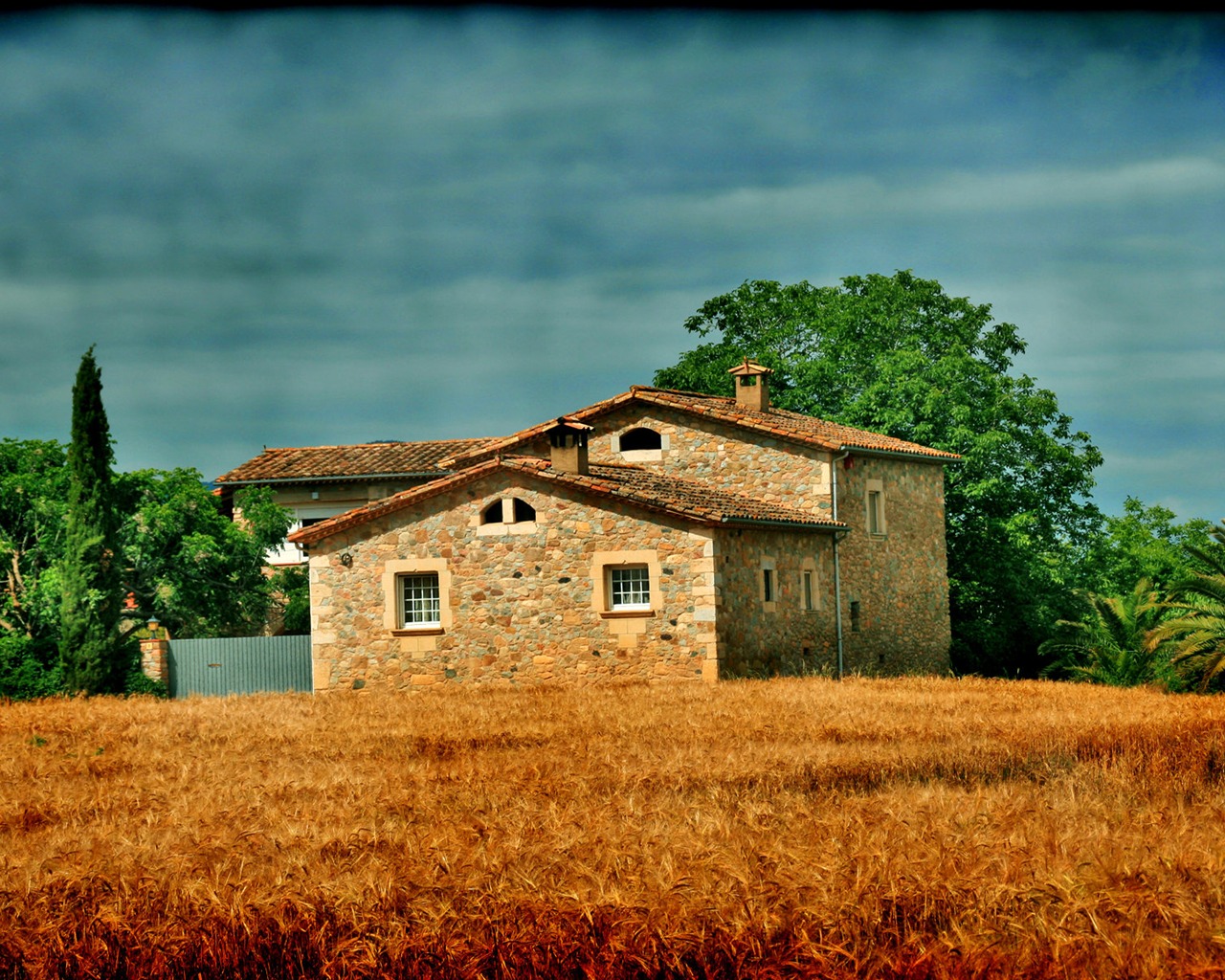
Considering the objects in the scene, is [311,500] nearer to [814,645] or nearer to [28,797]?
[814,645]

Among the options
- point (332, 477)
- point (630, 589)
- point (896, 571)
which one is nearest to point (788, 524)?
point (630, 589)

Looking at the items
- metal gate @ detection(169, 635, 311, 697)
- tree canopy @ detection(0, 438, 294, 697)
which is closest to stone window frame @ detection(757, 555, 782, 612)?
metal gate @ detection(169, 635, 311, 697)

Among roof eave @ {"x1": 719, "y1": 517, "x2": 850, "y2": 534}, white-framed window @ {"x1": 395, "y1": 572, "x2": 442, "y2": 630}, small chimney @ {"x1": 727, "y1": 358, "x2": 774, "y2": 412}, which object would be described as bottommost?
white-framed window @ {"x1": 395, "y1": 572, "x2": 442, "y2": 630}

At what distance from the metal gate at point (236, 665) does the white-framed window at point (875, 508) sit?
13041mm

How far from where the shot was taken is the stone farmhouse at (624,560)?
1001 inches

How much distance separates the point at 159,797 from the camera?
→ 1189cm

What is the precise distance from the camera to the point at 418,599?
2720 centimetres

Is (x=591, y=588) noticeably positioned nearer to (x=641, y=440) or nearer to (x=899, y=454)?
(x=641, y=440)

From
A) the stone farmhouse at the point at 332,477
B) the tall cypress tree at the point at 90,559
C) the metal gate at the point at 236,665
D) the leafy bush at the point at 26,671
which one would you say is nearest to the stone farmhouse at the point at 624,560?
the metal gate at the point at 236,665

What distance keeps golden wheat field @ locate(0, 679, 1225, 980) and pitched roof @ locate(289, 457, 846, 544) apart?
31.2 ft

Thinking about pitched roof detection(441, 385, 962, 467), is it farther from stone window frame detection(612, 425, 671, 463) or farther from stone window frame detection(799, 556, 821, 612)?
stone window frame detection(799, 556, 821, 612)

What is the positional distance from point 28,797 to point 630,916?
25.1ft

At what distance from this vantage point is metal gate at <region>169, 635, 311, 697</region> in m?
30.2

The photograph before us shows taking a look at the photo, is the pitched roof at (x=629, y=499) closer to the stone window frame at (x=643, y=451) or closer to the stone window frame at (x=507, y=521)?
the stone window frame at (x=507, y=521)
